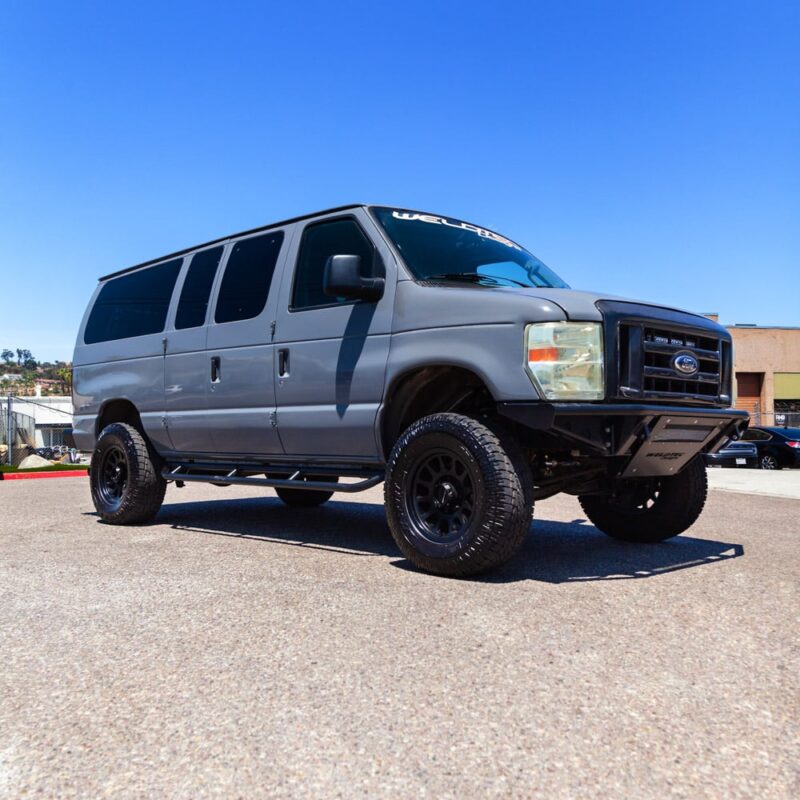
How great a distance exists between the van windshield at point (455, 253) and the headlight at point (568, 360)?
93 centimetres

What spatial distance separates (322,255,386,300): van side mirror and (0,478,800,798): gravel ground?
5.42 ft

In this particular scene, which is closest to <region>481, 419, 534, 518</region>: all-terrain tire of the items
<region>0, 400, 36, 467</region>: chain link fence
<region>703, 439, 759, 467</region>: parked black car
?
<region>703, 439, 759, 467</region>: parked black car

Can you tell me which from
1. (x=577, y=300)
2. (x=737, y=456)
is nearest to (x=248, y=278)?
(x=577, y=300)

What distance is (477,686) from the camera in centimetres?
254

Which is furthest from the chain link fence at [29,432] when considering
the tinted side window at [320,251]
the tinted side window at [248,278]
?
the tinted side window at [320,251]

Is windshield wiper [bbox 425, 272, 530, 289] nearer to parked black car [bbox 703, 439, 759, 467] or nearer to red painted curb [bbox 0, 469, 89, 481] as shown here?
red painted curb [bbox 0, 469, 89, 481]

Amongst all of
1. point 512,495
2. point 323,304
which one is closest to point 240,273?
point 323,304

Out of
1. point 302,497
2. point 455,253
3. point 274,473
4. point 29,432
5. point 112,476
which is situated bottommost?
point 29,432

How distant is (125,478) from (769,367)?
149ft

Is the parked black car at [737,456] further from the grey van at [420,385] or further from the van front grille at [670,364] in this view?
the van front grille at [670,364]

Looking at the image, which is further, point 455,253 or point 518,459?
point 455,253

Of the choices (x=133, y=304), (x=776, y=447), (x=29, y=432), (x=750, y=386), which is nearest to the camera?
(x=133, y=304)

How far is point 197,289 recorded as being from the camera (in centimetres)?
634

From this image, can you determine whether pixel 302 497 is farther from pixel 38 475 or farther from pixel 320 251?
pixel 38 475
